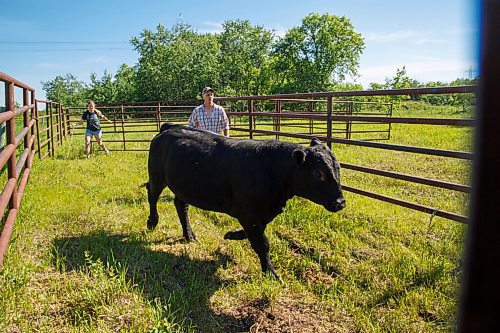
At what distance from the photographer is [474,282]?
1.13 metres

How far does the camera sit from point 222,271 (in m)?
3.73

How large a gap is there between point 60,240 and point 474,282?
4.24m

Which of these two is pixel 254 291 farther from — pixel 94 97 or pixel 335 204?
pixel 94 97

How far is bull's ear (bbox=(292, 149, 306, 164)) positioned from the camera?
11.3ft

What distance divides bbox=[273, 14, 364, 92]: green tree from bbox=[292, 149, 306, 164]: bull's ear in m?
42.7

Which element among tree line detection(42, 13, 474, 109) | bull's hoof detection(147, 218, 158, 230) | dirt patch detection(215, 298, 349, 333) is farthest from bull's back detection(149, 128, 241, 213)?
tree line detection(42, 13, 474, 109)

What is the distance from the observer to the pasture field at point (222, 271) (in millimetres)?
2795

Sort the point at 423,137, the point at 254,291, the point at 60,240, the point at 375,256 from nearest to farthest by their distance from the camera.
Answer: the point at 254,291 < the point at 375,256 < the point at 60,240 < the point at 423,137

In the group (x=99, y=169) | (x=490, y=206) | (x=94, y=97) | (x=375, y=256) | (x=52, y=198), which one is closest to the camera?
(x=490, y=206)

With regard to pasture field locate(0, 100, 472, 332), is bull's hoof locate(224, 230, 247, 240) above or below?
above

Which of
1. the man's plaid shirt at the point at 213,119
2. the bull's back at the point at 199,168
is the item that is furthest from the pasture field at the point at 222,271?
the man's plaid shirt at the point at 213,119

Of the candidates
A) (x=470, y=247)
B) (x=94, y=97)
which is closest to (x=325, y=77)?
(x=94, y=97)

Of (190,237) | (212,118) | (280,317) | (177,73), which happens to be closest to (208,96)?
(212,118)

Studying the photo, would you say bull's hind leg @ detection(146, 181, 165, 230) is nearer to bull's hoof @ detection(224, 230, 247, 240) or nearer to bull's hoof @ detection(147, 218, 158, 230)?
bull's hoof @ detection(147, 218, 158, 230)
